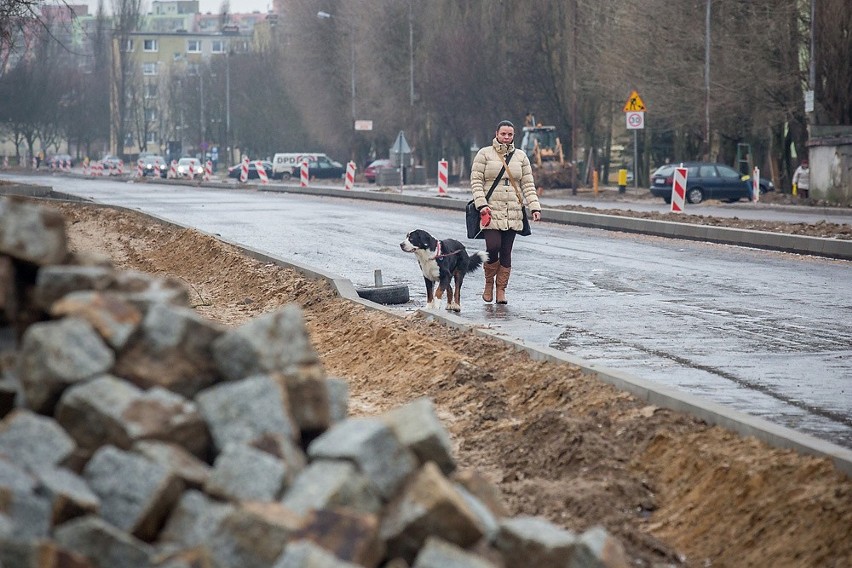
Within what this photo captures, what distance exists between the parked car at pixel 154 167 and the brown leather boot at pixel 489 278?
67.5m

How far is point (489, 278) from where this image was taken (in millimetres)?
15258

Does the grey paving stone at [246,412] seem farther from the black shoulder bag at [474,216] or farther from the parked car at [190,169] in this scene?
the parked car at [190,169]

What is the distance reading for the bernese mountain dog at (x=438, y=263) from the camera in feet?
46.5

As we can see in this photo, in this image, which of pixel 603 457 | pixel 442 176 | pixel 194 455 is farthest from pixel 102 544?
pixel 442 176

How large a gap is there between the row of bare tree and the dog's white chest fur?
13.3 m

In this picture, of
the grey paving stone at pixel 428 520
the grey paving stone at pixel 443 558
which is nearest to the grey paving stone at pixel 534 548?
the grey paving stone at pixel 428 520

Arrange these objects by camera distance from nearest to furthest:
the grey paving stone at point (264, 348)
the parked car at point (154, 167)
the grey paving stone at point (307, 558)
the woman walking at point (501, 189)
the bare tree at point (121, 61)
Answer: the grey paving stone at point (307, 558)
the grey paving stone at point (264, 348)
the woman walking at point (501, 189)
the parked car at point (154, 167)
the bare tree at point (121, 61)

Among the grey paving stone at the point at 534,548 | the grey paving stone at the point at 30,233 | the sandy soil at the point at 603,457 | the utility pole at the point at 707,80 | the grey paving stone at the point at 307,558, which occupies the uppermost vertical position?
the utility pole at the point at 707,80

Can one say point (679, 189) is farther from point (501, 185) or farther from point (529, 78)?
point (529, 78)

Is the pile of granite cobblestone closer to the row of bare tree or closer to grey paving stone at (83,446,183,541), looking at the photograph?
grey paving stone at (83,446,183,541)

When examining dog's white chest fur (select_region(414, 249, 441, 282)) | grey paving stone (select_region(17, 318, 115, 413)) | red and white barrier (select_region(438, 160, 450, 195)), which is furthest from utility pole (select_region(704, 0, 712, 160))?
grey paving stone (select_region(17, 318, 115, 413))

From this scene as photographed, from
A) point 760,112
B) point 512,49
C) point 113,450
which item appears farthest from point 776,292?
point 512,49

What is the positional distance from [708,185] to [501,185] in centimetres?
3243

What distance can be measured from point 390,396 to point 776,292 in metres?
7.48
